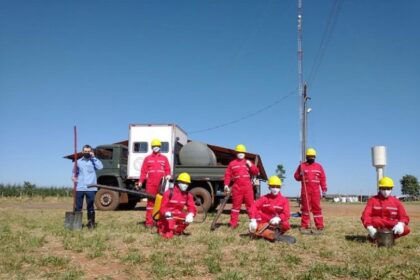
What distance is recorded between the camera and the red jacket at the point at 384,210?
7496 millimetres

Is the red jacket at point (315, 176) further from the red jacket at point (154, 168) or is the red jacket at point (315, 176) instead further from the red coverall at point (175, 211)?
the red jacket at point (154, 168)

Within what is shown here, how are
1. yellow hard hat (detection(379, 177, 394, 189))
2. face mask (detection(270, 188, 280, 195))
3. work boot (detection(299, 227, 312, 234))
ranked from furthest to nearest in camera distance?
work boot (detection(299, 227, 312, 234)) → face mask (detection(270, 188, 280, 195)) → yellow hard hat (detection(379, 177, 394, 189))

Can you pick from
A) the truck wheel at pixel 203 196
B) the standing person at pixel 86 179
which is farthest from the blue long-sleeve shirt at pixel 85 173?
the truck wheel at pixel 203 196

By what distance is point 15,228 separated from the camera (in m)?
9.38

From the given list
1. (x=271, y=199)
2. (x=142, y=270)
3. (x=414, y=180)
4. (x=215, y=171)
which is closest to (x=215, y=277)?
(x=142, y=270)

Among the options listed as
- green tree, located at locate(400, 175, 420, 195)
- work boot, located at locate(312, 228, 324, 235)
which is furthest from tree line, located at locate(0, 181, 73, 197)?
green tree, located at locate(400, 175, 420, 195)

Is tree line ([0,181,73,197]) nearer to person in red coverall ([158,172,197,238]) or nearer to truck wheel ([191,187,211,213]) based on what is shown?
truck wheel ([191,187,211,213])

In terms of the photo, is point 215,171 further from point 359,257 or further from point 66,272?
point 66,272

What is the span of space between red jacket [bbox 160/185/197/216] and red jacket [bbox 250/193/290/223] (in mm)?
1250

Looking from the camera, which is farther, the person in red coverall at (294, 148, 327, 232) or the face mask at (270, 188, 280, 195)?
the person in red coverall at (294, 148, 327, 232)

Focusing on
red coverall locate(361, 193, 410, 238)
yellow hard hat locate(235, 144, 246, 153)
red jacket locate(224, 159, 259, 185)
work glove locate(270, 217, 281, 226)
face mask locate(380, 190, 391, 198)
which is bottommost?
work glove locate(270, 217, 281, 226)

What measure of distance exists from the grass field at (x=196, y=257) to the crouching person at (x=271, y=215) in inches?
10.6

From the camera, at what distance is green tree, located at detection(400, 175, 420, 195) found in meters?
90.0

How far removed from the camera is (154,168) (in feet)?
32.5
